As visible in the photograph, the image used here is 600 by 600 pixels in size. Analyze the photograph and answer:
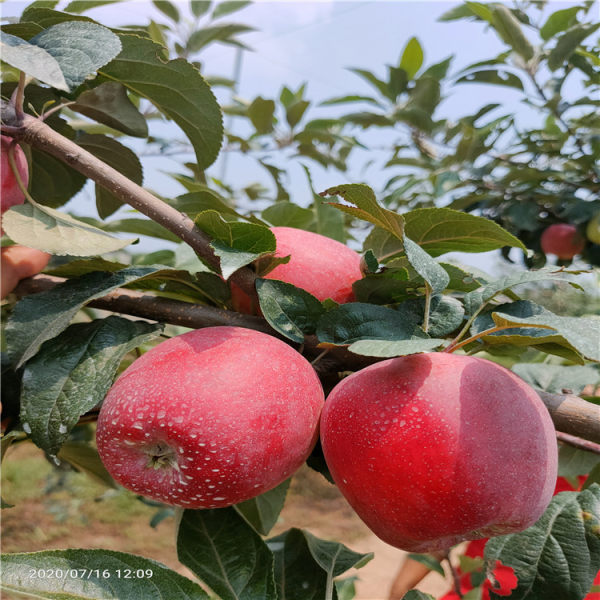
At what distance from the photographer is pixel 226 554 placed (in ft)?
1.24

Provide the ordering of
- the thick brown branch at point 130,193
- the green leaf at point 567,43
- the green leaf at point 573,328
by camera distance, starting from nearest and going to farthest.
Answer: the green leaf at point 573,328 < the thick brown branch at point 130,193 < the green leaf at point 567,43

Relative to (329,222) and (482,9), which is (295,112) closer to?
(482,9)

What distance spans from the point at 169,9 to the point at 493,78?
69cm

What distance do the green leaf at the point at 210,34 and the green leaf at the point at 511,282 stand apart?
1014 mm

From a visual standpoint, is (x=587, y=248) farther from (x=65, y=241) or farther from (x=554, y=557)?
(x=65, y=241)

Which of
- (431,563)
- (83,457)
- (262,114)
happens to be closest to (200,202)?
(83,457)

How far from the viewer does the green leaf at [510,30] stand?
100 centimetres

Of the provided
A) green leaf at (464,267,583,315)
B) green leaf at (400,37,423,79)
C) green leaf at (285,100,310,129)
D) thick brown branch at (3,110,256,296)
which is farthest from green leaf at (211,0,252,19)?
green leaf at (464,267,583,315)

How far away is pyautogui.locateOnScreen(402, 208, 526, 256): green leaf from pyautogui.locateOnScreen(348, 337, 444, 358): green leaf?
4.0 inches

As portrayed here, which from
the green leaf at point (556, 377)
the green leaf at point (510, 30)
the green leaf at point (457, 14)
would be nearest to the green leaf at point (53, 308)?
the green leaf at point (556, 377)

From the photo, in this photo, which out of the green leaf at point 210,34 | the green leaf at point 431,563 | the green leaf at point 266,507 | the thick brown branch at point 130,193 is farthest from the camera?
the green leaf at point 210,34

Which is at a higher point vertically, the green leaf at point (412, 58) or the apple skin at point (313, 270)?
the green leaf at point (412, 58)

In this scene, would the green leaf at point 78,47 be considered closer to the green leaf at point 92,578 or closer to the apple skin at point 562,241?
the green leaf at point 92,578

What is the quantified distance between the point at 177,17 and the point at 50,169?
885 mm
